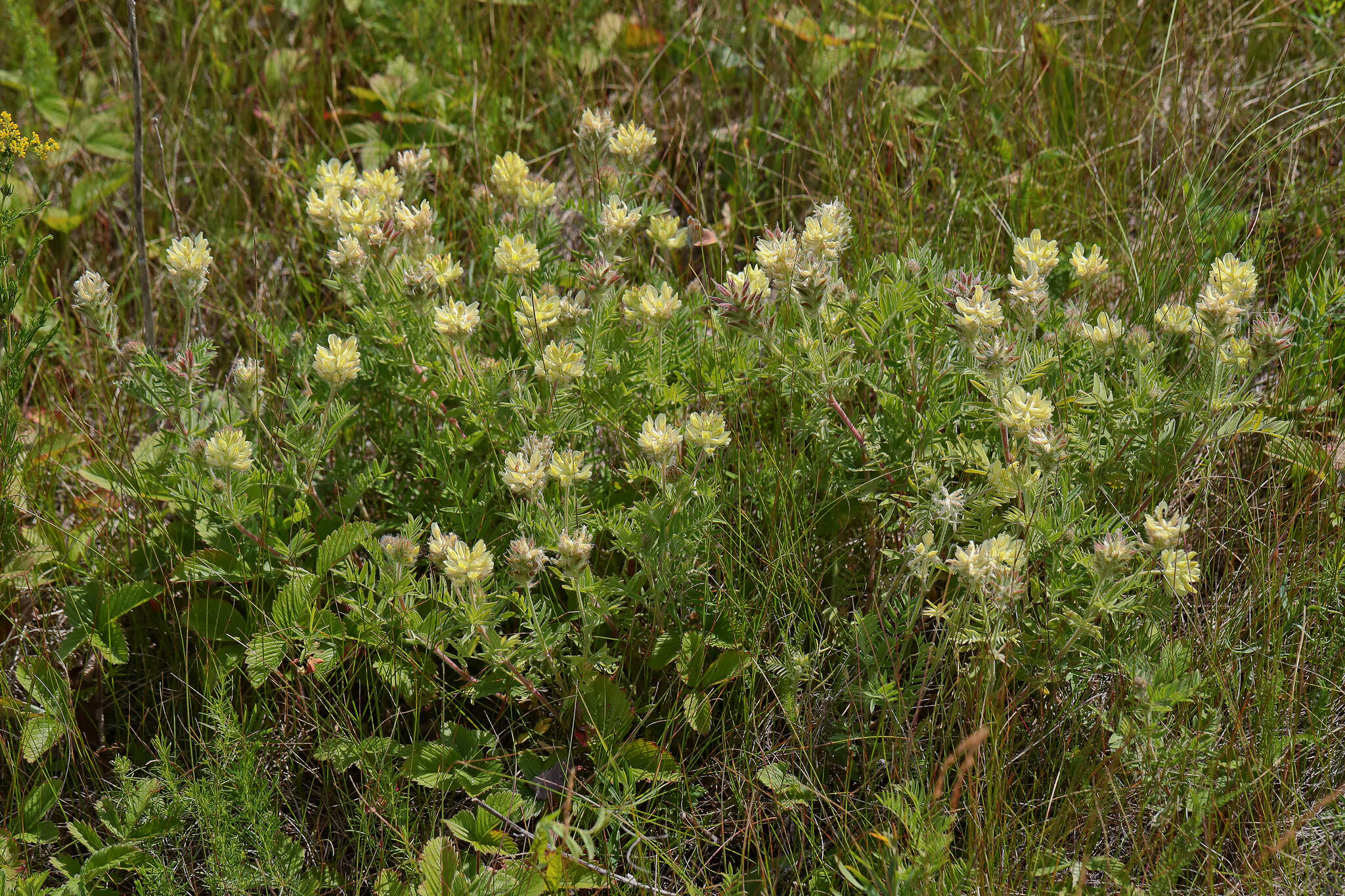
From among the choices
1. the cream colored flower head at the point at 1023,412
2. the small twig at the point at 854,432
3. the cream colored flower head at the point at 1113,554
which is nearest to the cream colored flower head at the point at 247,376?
the small twig at the point at 854,432

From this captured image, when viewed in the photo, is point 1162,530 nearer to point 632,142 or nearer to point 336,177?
point 632,142

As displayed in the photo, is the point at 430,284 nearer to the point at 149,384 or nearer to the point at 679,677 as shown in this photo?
the point at 149,384

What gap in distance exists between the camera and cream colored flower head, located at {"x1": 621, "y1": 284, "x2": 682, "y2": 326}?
2178 mm

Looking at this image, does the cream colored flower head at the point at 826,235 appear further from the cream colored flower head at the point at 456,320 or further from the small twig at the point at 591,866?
the small twig at the point at 591,866

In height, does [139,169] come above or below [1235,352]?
above

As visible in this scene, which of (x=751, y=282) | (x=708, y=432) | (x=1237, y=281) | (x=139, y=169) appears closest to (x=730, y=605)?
(x=708, y=432)

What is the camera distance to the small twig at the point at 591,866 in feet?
6.15

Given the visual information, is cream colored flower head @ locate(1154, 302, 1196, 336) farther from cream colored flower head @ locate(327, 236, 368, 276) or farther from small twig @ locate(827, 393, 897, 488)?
cream colored flower head @ locate(327, 236, 368, 276)

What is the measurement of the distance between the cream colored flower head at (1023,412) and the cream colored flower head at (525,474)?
79 centimetres

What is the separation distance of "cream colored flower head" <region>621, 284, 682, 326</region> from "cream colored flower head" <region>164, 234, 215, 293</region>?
82cm

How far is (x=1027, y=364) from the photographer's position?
217 centimetres

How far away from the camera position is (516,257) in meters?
2.27

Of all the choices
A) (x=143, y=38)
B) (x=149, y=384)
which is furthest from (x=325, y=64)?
(x=149, y=384)

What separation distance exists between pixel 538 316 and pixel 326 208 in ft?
1.83
